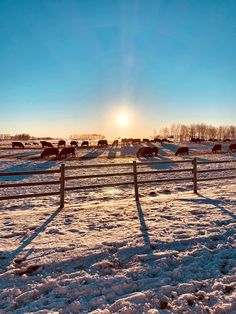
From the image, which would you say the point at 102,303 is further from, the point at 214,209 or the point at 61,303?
the point at 214,209

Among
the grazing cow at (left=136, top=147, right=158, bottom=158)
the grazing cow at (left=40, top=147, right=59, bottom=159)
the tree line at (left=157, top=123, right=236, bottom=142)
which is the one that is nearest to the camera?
the grazing cow at (left=40, top=147, right=59, bottom=159)

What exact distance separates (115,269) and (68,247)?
4.15 feet

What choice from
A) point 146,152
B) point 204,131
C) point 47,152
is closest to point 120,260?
point 47,152

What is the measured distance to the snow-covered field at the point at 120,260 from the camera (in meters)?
3.74

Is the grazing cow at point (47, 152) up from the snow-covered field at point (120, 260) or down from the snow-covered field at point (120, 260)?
up

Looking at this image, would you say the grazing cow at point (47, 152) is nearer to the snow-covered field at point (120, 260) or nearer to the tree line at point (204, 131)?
the snow-covered field at point (120, 260)

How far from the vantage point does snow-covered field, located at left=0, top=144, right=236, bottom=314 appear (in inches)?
147

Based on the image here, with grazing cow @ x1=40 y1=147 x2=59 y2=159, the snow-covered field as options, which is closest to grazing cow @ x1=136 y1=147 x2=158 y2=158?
grazing cow @ x1=40 y1=147 x2=59 y2=159

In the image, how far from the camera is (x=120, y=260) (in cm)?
493

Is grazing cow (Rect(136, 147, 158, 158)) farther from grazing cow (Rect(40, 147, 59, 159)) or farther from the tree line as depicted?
the tree line

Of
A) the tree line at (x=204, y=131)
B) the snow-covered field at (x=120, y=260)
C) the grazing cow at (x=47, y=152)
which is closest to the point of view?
the snow-covered field at (x=120, y=260)

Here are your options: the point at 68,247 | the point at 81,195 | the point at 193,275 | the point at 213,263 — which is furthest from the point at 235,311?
the point at 81,195

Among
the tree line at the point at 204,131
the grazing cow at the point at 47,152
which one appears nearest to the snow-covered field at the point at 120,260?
the grazing cow at the point at 47,152

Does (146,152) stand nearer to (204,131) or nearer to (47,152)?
(47,152)
